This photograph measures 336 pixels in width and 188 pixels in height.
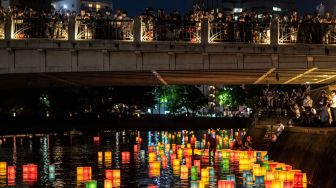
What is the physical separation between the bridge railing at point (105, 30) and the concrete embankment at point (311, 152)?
32.7 ft

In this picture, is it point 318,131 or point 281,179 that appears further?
point 318,131

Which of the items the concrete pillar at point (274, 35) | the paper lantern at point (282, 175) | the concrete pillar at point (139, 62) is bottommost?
the paper lantern at point (282, 175)

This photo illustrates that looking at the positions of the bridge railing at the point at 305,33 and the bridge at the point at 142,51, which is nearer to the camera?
the bridge at the point at 142,51

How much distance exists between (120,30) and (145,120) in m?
60.0

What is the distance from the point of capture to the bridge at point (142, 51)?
1436 inches

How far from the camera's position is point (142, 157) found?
38.8 metres

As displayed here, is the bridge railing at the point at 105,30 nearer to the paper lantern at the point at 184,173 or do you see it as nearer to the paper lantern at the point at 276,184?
the paper lantern at the point at 184,173

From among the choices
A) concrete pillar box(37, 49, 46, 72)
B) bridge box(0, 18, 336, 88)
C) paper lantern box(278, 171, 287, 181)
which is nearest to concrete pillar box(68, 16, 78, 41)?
bridge box(0, 18, 336, 88)

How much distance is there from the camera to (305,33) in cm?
3759

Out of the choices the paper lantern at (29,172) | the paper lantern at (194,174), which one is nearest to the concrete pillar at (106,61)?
the paper lantern at (29,172)

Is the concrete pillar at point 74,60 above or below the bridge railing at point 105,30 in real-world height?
below

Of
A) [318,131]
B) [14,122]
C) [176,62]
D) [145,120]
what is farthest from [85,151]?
[145,120]

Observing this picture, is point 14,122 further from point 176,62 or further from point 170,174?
point 170,174

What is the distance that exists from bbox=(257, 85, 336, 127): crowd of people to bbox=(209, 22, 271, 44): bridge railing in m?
4.08
